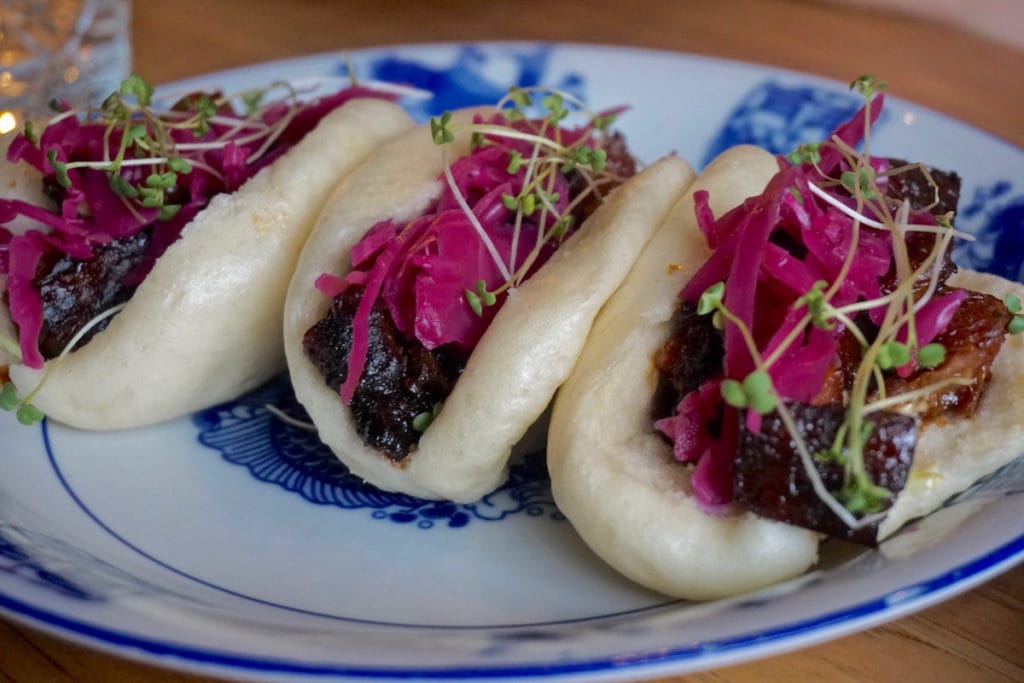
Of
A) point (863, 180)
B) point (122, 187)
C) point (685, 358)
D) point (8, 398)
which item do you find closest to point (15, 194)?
point (122, 187)

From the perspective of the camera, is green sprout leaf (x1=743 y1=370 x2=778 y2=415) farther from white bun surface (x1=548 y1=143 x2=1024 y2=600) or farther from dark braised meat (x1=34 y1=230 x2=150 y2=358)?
dark braised meat (x1=34 y1=230 x2=150 y2=358)

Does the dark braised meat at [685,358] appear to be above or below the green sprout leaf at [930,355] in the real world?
below

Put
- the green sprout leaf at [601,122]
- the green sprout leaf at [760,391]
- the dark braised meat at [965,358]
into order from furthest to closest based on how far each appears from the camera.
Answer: the green sprout leaf at [601,122] → the dark braised meat at [965,358] → the green sprout leaf at [760,391]

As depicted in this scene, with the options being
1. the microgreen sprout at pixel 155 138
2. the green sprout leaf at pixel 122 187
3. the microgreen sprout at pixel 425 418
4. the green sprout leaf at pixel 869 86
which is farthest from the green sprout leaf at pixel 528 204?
the green sprout leaf at pixel 122 187

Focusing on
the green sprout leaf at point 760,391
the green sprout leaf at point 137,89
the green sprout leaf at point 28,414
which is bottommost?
the green sprout leaf at point 28,414

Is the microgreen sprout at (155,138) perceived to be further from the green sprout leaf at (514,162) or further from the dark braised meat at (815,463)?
the dark braised meat at (815,463)

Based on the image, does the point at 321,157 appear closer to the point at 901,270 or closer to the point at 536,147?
the point at 536,147

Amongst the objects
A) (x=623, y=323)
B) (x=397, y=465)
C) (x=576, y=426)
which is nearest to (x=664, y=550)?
(x=576, y=426)
